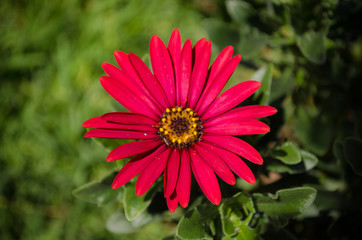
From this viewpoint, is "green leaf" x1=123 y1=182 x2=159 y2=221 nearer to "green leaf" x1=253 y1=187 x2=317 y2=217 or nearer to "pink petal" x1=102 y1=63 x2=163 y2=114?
"pink petal" x1=102 y1=63 x2=163 y2=114

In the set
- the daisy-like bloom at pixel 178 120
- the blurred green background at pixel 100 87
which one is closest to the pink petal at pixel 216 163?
the daisy-like bloom at pixel 178 120

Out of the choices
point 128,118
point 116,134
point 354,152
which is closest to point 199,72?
point 128,118

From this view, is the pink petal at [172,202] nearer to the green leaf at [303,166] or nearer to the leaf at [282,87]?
the green leaf at [303,166]

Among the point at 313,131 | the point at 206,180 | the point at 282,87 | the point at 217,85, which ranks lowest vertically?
the point at 313,131

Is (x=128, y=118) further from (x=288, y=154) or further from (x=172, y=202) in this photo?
(x=288, y=154)

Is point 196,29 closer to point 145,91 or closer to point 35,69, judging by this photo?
point 35,69

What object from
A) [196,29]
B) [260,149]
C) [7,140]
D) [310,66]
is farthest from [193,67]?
[7,140]

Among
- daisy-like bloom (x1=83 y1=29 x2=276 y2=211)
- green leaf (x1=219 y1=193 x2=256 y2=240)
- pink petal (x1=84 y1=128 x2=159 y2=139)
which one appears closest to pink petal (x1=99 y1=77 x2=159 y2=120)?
daisy-like bloom (x1=83 y1=29 x2=276 y2=211)

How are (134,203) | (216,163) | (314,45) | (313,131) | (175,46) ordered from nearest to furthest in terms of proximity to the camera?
1. (216,163)
2. (175,46)
3. (134,203)
4. (314,45)
5. (313,131)
